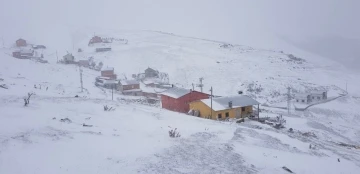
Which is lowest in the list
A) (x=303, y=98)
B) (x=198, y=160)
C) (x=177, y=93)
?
(x=303, y=98)

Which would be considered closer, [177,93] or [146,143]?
[146,143]

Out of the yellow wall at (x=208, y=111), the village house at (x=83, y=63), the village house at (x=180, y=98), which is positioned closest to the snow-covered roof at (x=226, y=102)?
the yellow wall at (x=208, y=111)

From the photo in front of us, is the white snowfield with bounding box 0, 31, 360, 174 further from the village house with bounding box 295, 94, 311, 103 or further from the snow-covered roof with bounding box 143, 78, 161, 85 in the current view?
the snow-covered roof with bounding box 143, 78, 161, 85

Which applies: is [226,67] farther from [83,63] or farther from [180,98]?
[180,98]

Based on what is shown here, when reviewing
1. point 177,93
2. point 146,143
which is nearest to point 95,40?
point 177,93

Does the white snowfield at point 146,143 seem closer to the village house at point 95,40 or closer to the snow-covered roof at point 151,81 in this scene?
the snow-covered roof at point 151,81

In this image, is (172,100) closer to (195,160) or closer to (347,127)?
(347,127)

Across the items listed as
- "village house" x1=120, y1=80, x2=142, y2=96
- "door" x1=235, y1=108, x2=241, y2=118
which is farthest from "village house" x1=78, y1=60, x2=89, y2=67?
"door" x1=235, y1=108, x2=241, y2=118

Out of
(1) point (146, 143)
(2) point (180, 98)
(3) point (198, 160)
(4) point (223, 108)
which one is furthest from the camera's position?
(2) point (180, 98)
